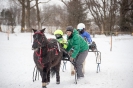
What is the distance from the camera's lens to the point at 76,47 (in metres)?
6.13

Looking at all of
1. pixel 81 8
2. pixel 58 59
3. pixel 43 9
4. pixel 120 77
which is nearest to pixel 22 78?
pixel 58 59

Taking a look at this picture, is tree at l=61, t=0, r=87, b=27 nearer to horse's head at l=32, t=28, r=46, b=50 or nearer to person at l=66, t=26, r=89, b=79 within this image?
person at l=66, t=26, r=89, b=79

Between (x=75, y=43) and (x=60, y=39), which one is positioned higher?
(x=60, y=39)

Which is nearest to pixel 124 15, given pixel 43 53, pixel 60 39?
pixel 60 39

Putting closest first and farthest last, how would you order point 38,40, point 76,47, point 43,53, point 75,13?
point 38,40 → point 43,53 → point 76,47 → point 75,13

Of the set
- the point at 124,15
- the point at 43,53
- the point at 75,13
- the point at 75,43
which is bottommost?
the point at 43,53

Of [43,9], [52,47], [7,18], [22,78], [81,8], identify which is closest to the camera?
[52,47]

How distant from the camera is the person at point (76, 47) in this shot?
20.2ft

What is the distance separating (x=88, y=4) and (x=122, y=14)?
301 inches

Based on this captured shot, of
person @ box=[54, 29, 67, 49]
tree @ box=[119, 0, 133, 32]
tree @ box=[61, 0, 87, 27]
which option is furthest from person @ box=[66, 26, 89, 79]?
tree @ box=[119, 0, 133, 32]

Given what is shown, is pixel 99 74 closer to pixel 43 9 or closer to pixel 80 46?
pixel 80 46

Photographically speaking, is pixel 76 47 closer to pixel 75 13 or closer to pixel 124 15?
pixel 75 13

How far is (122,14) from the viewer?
3994 centimetres

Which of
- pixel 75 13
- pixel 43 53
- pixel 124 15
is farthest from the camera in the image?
pixel 124 15
